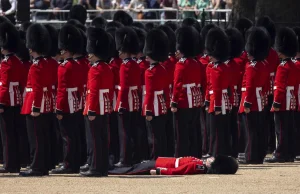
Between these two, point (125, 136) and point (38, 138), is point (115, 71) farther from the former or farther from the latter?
point (38, 138)

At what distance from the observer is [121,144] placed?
52.9ft

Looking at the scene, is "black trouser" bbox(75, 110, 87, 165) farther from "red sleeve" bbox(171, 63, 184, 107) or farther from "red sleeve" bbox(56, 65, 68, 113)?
"red sleeve" bbox(171, 63, 184, 107)

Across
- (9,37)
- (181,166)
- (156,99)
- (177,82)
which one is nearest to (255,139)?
(177,82)

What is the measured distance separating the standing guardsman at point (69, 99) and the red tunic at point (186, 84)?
4.38ft

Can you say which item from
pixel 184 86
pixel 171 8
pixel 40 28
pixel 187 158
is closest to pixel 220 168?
pixel 187 158

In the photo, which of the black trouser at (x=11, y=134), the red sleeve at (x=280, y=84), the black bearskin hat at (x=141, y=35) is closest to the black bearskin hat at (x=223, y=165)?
the red sleeve at (x=280, y=84)

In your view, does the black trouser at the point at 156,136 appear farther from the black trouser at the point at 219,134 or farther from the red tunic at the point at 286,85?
the red tunic at the point at 286,85

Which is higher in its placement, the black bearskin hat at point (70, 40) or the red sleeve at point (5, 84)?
the black bearskin hat at point (70, 40)

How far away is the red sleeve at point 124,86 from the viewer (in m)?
16.0

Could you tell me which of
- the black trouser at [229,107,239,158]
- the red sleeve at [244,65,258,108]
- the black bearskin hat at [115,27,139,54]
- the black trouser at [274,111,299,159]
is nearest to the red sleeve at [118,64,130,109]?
the black bearskin hat at [115,27,139,54]

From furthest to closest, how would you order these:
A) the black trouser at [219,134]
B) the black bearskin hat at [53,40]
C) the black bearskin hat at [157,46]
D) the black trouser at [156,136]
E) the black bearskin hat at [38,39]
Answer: the black trouser at [219,134], the black bearskin hat at [157,46], the black trouser at [156,136], the black bearskin hat at [53,40], the black bearskin hat at [38,39]

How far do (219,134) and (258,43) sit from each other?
1240mm

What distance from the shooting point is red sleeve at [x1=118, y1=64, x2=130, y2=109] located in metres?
16.0

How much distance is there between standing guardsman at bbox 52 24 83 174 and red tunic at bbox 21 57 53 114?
0.16 metres
